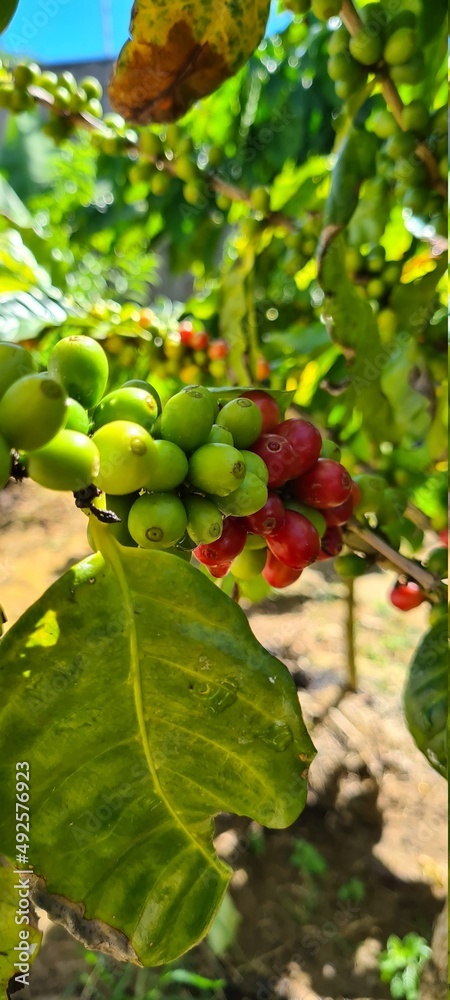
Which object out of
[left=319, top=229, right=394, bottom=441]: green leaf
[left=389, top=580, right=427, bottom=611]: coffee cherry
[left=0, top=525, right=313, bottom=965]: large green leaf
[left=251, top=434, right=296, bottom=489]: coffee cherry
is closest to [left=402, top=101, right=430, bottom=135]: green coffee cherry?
[left=319, top=229, right=394, bottom=441]: green leaf

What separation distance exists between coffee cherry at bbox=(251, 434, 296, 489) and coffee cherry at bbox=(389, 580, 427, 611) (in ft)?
1.91

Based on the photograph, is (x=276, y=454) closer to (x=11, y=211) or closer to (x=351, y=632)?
(x=11, y=211)

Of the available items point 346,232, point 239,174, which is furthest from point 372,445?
point 239,174

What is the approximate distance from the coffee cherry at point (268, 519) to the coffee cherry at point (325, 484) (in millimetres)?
55

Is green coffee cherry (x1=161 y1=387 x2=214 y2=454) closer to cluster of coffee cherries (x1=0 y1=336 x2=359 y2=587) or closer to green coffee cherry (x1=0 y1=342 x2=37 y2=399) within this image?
cluster of coffee cherries (x1=0 y1=336 x2=359 y2=587)

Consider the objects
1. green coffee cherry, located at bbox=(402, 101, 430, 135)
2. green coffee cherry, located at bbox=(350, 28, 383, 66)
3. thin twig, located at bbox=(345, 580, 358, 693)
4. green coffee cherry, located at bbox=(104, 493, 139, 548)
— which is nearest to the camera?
green coffee cherry, located at bbox=(104, 493, 139, 548)

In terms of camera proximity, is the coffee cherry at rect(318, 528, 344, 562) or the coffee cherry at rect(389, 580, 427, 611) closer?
the coffee cherry at rect(318, 528, 344, 562)

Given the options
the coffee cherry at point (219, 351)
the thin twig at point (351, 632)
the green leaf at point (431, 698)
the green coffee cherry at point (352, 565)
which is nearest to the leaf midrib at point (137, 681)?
the green leaf at point (431, 698)

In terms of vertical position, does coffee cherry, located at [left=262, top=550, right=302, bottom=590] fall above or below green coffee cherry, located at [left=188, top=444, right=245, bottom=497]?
below

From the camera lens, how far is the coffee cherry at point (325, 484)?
34.0 inches

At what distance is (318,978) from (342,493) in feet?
6.86

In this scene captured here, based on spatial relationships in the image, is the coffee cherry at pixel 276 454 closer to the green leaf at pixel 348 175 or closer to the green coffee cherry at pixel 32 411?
the green coffee cherry at pixel 32 411

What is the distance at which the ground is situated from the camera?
2.22m

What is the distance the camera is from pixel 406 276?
187 centimetres
